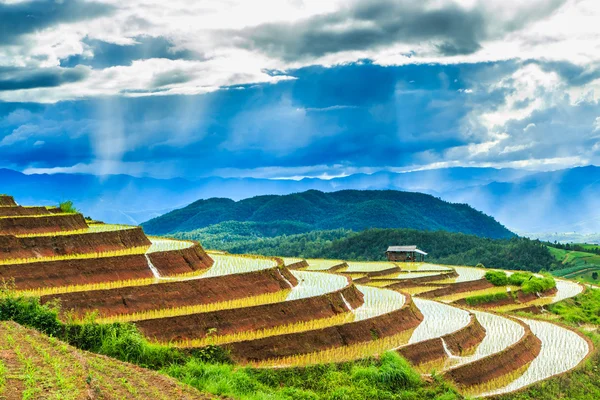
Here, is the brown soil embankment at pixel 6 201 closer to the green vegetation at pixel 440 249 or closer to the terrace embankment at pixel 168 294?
the terrace embankment at pixel 168 294

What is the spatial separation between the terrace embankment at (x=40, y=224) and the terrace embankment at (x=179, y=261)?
19.2 feet

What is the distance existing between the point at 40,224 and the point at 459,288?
33.9 m

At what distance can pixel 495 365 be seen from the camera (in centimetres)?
2922

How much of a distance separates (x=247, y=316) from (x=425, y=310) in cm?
1464

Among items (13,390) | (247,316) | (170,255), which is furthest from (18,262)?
(13,390)

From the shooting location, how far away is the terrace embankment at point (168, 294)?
2633 centimetres

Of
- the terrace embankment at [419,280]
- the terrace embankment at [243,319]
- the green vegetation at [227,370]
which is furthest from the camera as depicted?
the terrace embankment at [419,280]

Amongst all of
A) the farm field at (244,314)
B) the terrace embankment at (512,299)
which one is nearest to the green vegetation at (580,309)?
the terrace embankment at (512,299)

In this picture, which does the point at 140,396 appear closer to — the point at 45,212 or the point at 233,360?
the point at 233,360

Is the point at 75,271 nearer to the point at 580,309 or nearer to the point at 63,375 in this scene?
the point at 63,375

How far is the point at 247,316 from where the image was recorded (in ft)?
91.8

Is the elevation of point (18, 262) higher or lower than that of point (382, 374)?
higher

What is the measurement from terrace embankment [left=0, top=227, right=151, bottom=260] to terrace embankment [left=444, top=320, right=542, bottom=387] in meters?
Result: 17.1

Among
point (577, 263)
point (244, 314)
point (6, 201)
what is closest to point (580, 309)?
point (244, 314)
